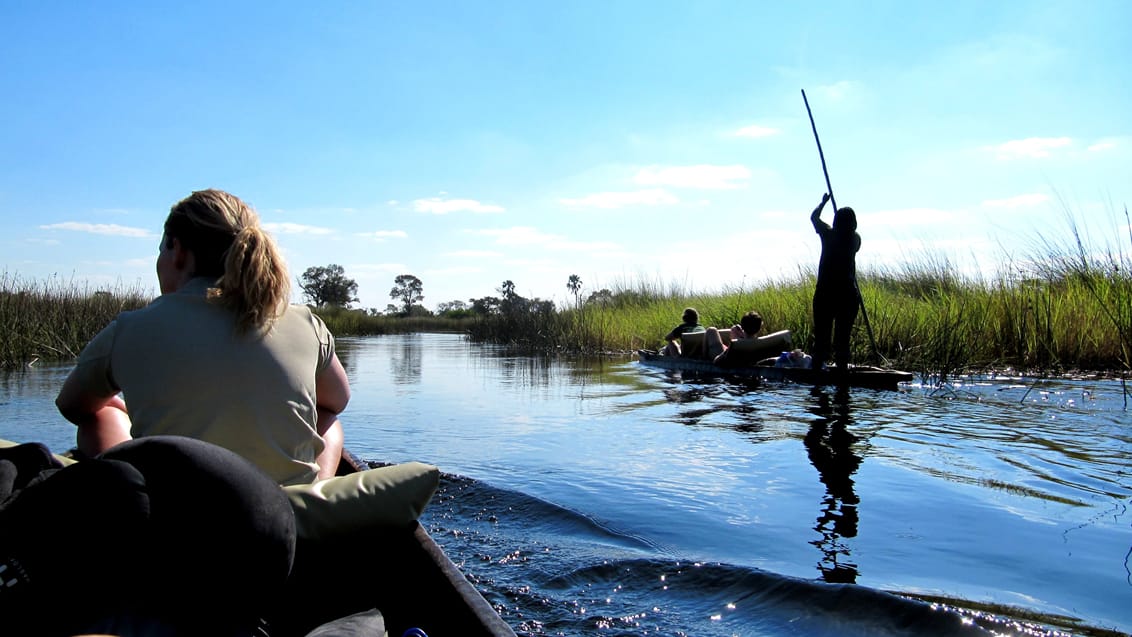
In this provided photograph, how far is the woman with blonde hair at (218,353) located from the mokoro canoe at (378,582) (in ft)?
0.88

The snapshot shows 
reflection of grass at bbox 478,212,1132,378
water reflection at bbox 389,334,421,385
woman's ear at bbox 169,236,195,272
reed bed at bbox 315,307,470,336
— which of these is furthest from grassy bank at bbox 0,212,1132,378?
reed bed at bbox 315,307,470,336

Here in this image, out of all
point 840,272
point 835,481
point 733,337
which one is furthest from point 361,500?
point 733,337

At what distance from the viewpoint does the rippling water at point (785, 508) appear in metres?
3.30

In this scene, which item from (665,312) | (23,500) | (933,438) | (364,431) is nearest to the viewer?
(23,500)

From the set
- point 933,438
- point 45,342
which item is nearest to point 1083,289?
point 933,438

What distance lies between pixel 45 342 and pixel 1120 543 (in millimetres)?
17809

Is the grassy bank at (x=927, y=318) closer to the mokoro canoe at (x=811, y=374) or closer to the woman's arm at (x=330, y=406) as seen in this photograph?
the mokoro canoe at (x=811, y=374)

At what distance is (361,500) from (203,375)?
1.74 feet

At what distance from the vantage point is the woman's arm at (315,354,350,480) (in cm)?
256

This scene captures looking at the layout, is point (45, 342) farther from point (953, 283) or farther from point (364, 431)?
point (953, 283)

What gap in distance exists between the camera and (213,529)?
149 centimetres

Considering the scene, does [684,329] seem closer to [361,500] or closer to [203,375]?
[361,500]

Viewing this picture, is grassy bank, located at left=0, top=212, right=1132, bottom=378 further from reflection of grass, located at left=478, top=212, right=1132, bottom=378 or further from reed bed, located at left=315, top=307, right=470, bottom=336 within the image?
reed bed, located at left=315, top=307, right=470, bottom=336

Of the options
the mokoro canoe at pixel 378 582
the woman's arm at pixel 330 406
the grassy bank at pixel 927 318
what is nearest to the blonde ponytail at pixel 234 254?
the woman's arm at pixel 330 406
